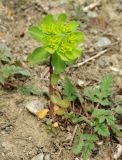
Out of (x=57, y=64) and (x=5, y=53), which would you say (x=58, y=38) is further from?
(x=5, y=53)

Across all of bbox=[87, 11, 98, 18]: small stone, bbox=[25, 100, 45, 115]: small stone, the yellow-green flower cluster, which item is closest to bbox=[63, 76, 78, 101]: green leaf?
bbox=[25, 100, 45, 115]: small stone

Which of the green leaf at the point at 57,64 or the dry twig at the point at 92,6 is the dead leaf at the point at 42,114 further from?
the dry twig at the point at 92,6

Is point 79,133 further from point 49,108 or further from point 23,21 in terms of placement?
point 23,21

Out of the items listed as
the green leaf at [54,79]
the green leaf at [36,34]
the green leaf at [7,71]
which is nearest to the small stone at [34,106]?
the green leaf at [7,71]

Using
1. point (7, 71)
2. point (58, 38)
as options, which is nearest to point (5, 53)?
point (7, 71)

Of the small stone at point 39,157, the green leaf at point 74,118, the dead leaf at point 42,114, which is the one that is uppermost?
the dead leaf at point 42,114

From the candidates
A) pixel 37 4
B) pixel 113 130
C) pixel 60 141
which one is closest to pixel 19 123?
pixel 60 141
